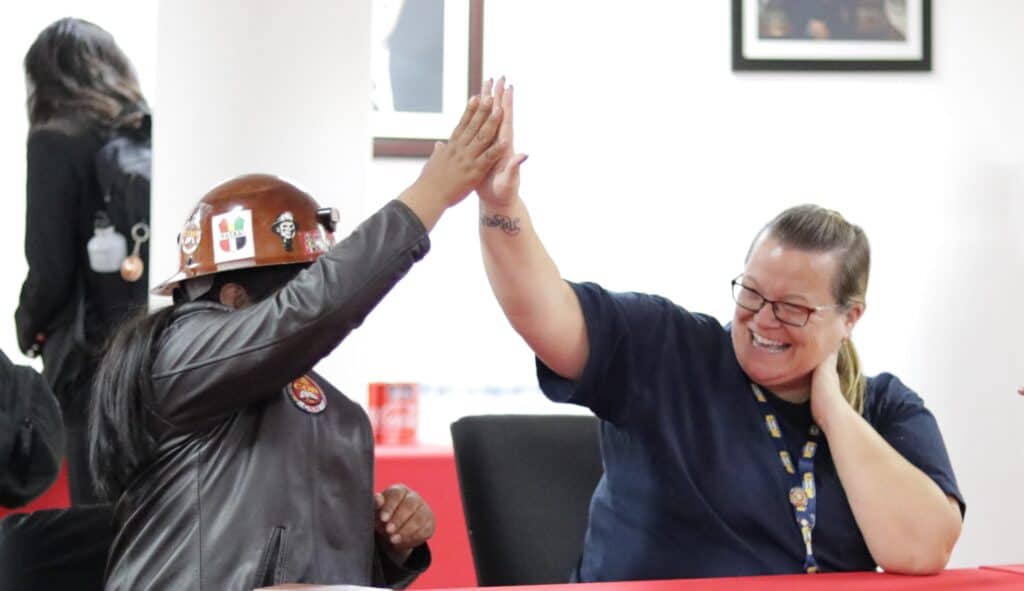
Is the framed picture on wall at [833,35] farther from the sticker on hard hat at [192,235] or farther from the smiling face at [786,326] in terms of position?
the sticker on hard hat at [192,235]

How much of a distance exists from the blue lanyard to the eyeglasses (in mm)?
127

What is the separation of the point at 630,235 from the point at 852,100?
0.85 m

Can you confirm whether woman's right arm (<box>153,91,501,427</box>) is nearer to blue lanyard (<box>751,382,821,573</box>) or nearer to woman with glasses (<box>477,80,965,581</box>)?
woman with glasses (<box>477,80,965,581</box>)

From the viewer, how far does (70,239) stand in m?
3.16

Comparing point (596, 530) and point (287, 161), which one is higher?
point (287, 161)

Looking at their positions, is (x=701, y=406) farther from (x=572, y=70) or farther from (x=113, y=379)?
(x=572, y=70)

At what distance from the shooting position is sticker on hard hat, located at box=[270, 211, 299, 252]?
178 cm

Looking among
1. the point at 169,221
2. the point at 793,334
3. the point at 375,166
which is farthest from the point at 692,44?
the point at 793,334

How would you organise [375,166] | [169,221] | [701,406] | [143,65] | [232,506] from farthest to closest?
[375,166] → [143,65] → [169,221] → [701,406] → [232,506]

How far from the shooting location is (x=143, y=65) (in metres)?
3.23

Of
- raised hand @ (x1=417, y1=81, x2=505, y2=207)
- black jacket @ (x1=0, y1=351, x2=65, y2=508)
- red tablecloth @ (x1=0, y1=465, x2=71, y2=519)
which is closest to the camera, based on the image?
raised hand @ (x1=417, y1=81, x2=505, y2=207)

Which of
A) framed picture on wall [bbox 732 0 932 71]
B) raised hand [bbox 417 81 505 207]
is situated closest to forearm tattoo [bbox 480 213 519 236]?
raised hand [bbox 417 81 505 207]

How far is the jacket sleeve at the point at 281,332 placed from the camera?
1.59m

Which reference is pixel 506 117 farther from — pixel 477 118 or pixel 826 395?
pixel 826 395
